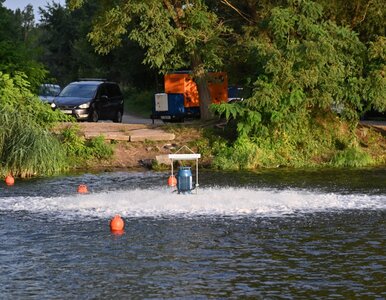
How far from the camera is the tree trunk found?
3816 cm

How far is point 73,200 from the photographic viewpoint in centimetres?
2423

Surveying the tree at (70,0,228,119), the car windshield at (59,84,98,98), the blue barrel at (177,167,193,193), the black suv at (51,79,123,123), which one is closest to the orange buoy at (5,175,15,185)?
the blue barrel at (177,167,193,193)

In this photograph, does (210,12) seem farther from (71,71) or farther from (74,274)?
(71,71)

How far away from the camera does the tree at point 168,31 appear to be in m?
36.0

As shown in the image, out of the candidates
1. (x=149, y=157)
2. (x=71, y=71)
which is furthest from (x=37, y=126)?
(x=71, y=71)

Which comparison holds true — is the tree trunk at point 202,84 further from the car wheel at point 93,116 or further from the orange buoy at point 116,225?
the orange buoy at point 116,225

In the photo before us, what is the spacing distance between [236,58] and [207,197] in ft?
45.0

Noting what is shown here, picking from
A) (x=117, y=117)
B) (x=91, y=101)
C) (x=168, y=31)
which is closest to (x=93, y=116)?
(x=91, y=101)

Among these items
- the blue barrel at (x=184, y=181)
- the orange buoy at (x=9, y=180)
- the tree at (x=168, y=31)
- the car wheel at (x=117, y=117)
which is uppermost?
the tree at (x=168, y=31)

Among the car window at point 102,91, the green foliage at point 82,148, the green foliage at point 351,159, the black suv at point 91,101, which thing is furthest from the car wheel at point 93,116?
the green foliage at point 351,159

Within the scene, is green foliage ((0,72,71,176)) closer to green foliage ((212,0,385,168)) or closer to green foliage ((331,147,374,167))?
green foliage ((212,0,385,168))

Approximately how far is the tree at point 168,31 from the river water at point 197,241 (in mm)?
8962

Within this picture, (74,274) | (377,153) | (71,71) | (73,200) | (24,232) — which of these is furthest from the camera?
(71,71)

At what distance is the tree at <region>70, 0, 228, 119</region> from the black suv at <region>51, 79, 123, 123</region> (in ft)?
21.0
